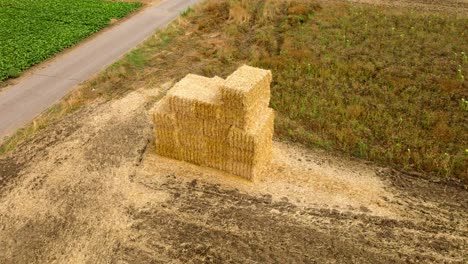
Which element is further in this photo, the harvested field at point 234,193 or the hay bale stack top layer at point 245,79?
the hay bale stack top layer at point 245,79

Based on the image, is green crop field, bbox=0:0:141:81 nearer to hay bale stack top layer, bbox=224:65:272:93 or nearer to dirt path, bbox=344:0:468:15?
hay bale stack top layer, bbox=224:65:272:93

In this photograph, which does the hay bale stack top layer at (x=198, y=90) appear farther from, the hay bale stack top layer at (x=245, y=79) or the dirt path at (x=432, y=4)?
the dirt path at (x=432, y=4)

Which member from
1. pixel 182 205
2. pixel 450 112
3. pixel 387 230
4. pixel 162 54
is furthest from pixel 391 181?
pixel 162 54

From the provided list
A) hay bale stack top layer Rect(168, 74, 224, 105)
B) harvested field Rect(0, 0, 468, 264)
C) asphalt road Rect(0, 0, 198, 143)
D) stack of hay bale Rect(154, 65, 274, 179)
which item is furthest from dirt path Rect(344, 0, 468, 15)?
hay bale stack top layer Rect(168, 74, 224, 105)

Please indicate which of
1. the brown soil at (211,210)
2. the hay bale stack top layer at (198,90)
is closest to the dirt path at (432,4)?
the brown soil at (211,210)

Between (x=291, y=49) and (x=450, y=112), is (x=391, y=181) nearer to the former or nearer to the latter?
(x=450, y=112)

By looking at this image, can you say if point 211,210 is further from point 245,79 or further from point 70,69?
point 70,69
